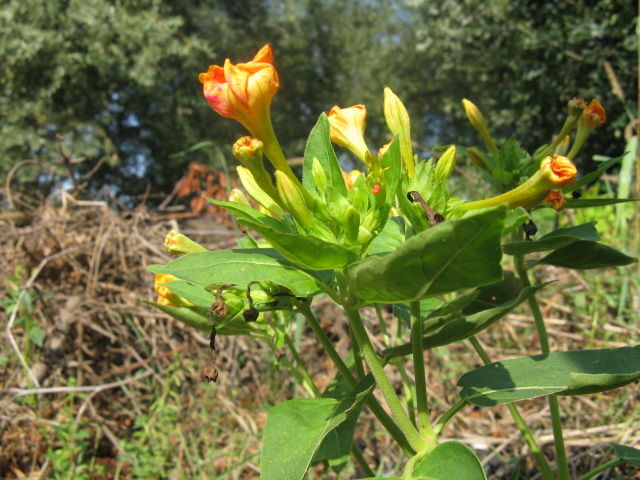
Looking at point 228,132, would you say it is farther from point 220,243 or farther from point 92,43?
point 220,243

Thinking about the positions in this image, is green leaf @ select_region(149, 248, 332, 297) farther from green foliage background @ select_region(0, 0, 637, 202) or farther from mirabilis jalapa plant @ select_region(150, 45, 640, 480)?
green foliage background @ select_region(0, 0, 637, 202)

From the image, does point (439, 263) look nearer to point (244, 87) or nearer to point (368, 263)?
point (368, 263)

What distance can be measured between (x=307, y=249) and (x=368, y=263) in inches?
2.7

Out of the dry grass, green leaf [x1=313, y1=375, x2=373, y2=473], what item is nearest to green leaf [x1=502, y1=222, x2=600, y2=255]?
green leaf [x1=313, y1=375, x2=373, y2=473]

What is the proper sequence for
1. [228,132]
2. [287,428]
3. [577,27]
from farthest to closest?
[228,132], [577,27], [287,428]

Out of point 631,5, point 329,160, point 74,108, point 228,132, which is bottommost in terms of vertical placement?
point 228,132

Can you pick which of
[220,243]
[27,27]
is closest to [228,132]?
[27,27]

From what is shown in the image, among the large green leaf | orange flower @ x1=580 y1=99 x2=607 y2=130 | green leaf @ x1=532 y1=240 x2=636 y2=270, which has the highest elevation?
orange flower @ x1=580 y1=99 x2=607 y2=130

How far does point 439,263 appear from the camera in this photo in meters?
0.52

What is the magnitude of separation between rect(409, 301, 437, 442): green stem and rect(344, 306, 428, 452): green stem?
0.02 m

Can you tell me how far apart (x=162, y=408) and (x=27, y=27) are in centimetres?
732

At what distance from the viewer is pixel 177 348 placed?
2109 mm

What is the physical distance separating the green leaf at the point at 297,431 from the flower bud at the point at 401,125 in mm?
312

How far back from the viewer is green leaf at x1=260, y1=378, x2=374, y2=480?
0.61 metres
